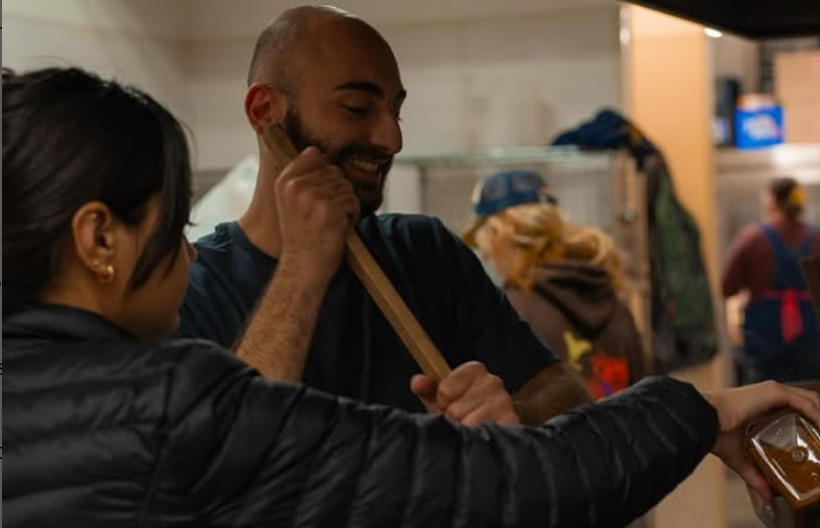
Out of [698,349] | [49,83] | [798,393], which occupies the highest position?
[49,83]

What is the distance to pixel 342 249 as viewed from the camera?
124 cm

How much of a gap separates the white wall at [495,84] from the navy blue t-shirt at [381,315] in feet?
3.16

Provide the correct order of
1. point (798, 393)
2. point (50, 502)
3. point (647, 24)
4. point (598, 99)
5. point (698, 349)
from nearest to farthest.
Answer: point (50, 502) < point (798, 393) < point (598, 99) < point (698, 349) < point (647, 24)

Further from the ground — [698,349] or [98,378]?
[98,378]

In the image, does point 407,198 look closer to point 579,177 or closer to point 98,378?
point 579,177

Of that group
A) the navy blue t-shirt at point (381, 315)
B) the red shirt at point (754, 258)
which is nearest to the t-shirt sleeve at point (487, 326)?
the navy blue t-shirt at point (381, 315)

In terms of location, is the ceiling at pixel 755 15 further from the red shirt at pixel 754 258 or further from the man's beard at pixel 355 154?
the red shirt at pixel 754 258

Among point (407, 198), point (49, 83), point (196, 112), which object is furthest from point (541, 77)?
point (49, 83)

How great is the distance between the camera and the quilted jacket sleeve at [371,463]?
870mm

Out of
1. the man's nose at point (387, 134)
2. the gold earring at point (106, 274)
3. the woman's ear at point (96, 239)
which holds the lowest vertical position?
the gold earring at point (106, 274)

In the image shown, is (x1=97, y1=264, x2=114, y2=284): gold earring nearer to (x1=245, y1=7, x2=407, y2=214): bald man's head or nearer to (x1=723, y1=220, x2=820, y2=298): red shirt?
(x1=245, y1=7, x2=407, y2=214): bald man's head

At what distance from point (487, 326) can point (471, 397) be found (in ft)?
1.38

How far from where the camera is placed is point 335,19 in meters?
1.45

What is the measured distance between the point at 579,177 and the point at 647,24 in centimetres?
166
